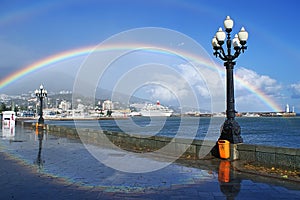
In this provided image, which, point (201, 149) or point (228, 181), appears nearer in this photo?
point (228, 181)

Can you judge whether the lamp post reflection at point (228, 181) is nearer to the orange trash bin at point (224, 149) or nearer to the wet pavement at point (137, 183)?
the wet pavement at point (137, 183)

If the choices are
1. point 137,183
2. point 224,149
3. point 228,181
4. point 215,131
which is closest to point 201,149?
point 224,149

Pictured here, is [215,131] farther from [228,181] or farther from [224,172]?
[228,181]

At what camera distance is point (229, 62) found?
1216 cm

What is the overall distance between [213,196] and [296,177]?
3.00 meters

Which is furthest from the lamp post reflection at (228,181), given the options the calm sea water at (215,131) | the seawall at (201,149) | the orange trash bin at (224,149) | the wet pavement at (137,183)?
the calm sea water at (215,131)

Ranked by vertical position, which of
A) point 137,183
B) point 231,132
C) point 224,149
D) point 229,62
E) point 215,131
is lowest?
point 215,131

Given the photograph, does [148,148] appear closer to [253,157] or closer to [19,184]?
[253,157]

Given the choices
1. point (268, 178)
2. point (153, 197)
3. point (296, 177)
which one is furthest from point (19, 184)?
point (296, 177)

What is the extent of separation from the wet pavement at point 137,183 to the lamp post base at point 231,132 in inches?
46.0

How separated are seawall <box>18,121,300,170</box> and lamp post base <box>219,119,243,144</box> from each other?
39 cm

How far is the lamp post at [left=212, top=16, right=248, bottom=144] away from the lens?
11.6 meters

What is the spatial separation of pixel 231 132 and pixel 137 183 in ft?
16.5

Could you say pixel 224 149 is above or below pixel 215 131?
above
